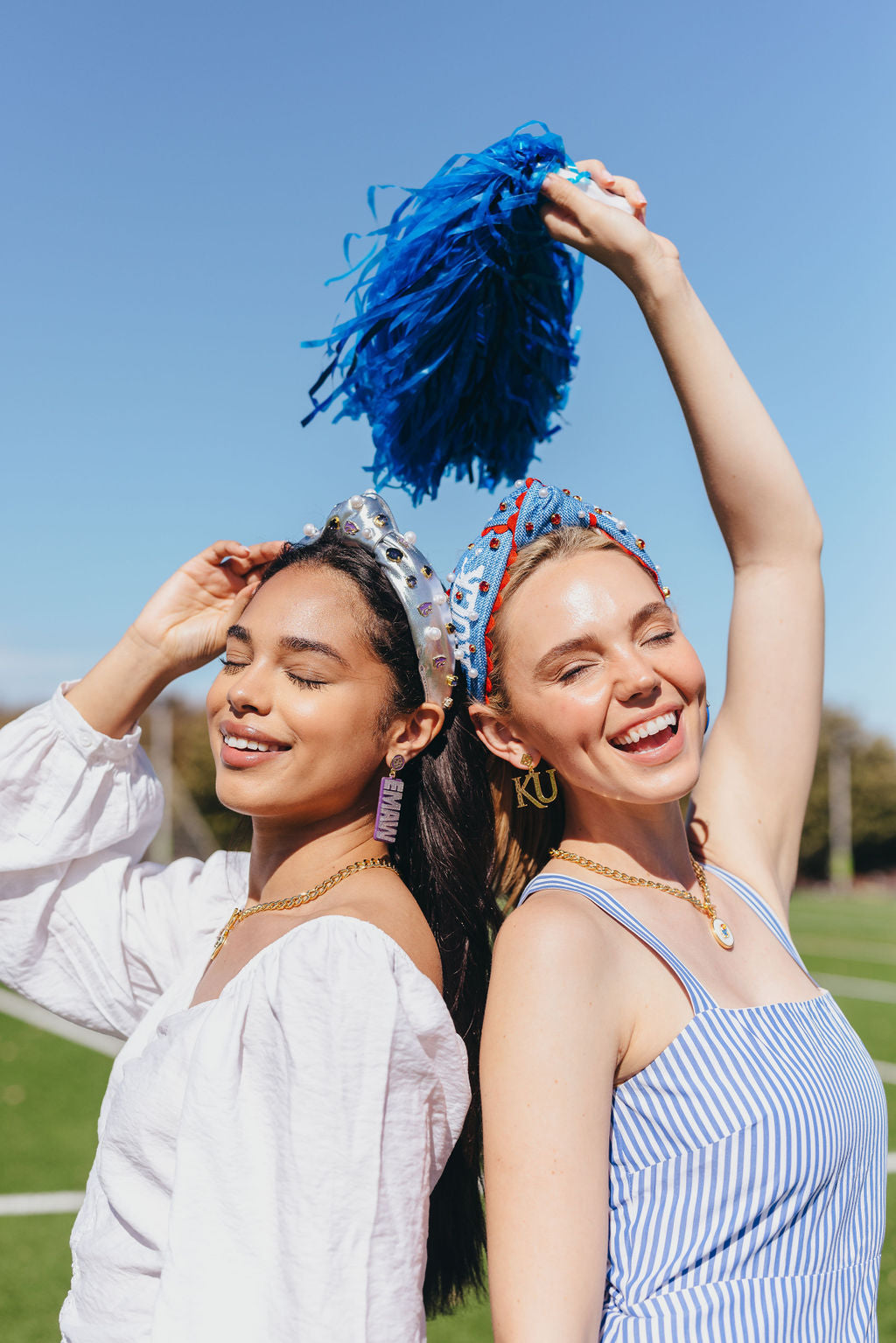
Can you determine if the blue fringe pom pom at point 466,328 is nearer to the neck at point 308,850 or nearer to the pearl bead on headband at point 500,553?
the pearl bead on headband at point 500,553

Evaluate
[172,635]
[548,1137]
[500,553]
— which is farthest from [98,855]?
[548,1137]

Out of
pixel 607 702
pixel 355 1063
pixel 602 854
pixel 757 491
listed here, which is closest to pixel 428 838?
pixel 602 854

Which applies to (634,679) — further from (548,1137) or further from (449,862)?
(548,1137)

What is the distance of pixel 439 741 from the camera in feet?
8.02

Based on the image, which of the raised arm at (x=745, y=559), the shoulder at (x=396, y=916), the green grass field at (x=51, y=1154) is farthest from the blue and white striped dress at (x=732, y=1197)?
the green grass field at (x=51, y=1154)

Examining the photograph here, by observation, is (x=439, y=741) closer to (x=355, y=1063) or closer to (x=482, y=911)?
(x=482, y=911)

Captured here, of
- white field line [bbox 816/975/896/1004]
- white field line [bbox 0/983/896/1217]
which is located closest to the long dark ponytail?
white field line [bbox 0/983/896/1217]

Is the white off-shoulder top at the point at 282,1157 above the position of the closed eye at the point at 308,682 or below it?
below

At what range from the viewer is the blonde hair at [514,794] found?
7.25ft

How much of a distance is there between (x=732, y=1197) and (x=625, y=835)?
654 mm

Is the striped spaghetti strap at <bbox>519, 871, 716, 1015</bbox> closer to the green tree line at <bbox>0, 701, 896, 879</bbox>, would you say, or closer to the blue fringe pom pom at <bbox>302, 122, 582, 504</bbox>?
the blue fringe pom pom at <bbox>302, 122, 582, 504</bbox>

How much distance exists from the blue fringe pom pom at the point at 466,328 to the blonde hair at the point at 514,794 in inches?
18.5

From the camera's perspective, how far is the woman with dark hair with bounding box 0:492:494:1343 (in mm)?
1656

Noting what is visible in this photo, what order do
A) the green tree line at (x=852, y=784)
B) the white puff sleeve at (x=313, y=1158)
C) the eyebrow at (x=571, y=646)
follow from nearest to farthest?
the white puff sleeve at (x=313, y=1158)
the eyebrow at (x=571, y=646)
the green tree line at (x=852, y=784)
